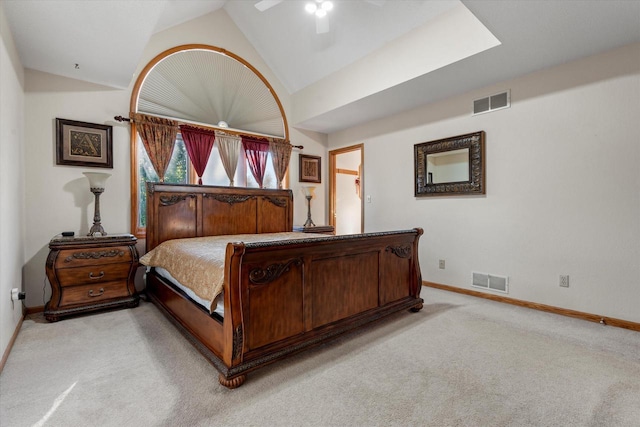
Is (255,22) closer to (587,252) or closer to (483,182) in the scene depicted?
(483,182)

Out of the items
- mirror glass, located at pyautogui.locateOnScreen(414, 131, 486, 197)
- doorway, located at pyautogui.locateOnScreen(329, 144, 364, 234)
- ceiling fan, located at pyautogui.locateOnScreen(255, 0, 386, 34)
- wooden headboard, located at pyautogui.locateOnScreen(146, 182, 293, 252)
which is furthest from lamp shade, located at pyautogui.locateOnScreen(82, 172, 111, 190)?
mirror glass, located at pyautogui.locateOnScreen(414, 131, 486, 197)

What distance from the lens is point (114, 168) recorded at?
3.66m

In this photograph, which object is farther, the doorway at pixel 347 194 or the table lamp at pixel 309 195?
the doorway at pixel 347 194

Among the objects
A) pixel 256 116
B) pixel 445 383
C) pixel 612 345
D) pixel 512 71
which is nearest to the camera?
pixel 445 383

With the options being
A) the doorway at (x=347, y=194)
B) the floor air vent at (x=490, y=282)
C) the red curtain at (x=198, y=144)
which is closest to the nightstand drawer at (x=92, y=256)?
the red curtain at (x=198, y=144)

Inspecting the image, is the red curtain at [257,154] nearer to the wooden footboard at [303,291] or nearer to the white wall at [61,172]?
the white wall at [61,172]

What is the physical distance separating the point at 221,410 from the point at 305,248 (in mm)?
1062

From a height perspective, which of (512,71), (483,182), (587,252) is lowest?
(587,252)

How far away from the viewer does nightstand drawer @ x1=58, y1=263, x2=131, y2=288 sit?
2.93m

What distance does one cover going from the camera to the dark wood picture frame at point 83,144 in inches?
131

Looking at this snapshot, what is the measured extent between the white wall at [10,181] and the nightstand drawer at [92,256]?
1.08 ft

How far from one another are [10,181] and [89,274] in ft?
3.57

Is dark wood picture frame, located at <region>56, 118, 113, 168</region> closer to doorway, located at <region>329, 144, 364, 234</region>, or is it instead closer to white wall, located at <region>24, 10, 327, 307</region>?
white wall, located at <region>24, 10, 327, 307</region>

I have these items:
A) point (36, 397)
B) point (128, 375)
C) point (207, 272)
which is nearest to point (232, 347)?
point (207, 272)
